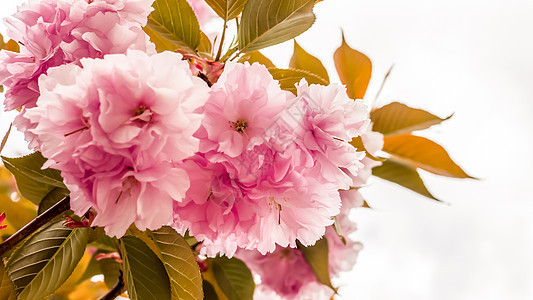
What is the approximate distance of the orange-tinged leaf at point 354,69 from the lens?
26.9 inches

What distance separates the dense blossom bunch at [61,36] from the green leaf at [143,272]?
12cm

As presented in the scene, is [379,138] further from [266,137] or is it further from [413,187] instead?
[266,137]

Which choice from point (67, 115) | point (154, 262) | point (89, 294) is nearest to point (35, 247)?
point (154, 262)

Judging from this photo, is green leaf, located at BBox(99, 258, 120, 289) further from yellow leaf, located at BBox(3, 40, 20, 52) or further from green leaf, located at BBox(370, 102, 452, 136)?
green leaf, located at BBox(370, 102, 452, 136)

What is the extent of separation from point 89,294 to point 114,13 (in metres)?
0.56

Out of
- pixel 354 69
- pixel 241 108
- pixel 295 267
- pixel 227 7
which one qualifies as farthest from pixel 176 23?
pixel 295 267

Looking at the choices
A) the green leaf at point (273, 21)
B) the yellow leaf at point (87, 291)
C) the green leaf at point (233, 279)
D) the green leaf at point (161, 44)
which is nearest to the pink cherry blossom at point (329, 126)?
the green leaf at point (273, 21)

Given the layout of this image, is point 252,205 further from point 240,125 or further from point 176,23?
point 176,23

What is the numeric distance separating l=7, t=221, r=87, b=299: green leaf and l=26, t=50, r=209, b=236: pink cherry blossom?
166 mm

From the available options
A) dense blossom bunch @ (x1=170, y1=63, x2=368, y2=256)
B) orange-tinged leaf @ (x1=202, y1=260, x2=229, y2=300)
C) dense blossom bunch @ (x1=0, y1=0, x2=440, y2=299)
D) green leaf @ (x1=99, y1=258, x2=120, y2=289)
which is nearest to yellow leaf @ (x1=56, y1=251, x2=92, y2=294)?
green leaf @ (x1=99, y1=258, x2=120, y2=289)

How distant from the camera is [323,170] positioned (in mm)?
338

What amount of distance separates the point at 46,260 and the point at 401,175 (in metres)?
0.45

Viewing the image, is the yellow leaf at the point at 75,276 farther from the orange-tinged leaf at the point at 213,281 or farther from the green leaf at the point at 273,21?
the green leaf at the point at 273,21

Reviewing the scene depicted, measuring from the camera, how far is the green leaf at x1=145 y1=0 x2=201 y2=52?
0.45 meters
